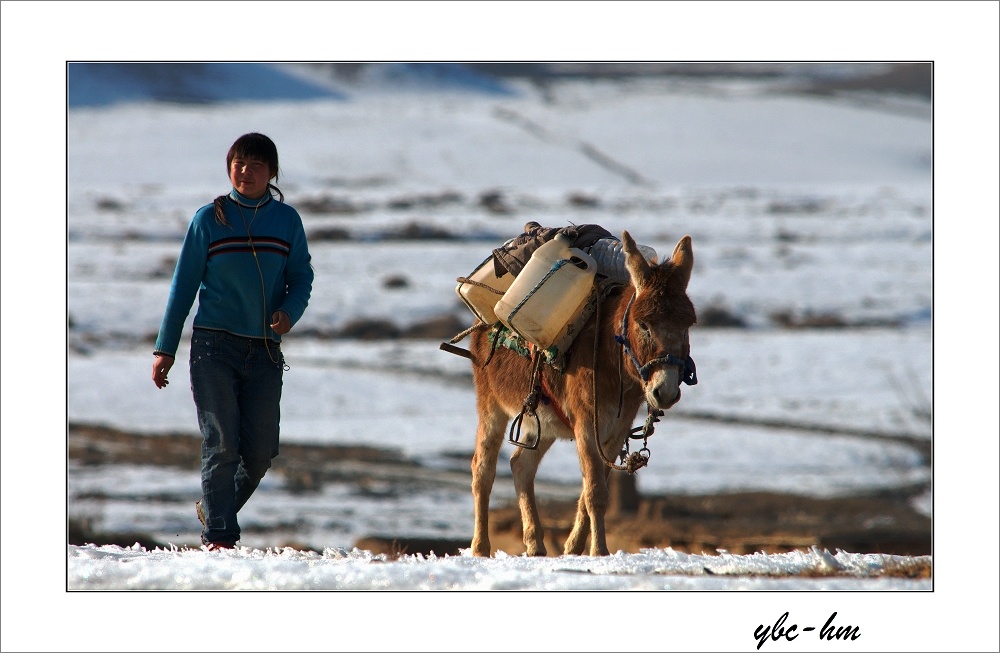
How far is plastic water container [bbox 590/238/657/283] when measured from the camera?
7723mm

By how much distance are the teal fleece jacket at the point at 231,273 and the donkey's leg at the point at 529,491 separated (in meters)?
2.10

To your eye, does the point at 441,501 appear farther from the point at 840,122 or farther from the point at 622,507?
the point at 840,122

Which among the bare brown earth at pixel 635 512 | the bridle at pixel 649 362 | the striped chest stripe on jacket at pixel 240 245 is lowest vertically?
the bare brown earth at pixel 635 512

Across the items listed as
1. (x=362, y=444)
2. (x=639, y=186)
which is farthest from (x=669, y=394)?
(x=639, y=186)

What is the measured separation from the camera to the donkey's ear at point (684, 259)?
7156mm

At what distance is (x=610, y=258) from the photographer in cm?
776

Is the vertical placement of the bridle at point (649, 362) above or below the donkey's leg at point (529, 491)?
above

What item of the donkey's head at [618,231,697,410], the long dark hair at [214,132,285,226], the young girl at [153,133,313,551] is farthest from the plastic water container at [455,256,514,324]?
the long dark hair at [214,132,285,226]

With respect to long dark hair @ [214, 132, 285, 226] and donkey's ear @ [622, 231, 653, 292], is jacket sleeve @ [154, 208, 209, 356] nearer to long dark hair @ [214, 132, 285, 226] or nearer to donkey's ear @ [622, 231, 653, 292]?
long dark hair @ [214, 132, 285, 226]

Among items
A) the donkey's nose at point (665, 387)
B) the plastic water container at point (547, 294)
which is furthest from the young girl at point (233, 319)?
the donkey's nose at point (665, 387)

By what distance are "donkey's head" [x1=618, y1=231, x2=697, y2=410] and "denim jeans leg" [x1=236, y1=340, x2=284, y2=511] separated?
2.23m

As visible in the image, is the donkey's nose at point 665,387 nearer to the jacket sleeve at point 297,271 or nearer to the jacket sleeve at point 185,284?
the jacket sleeve at point 297,271

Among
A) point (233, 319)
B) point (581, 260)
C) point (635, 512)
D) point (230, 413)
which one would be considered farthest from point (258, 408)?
point (635, 512)

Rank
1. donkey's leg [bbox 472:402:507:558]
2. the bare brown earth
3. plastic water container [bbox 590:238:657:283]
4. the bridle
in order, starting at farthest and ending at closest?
the bare brown earth < donkey's leg [bbox 472:402:507:558] < plastic water container [bbox 590:238:657:283] < the bridle
